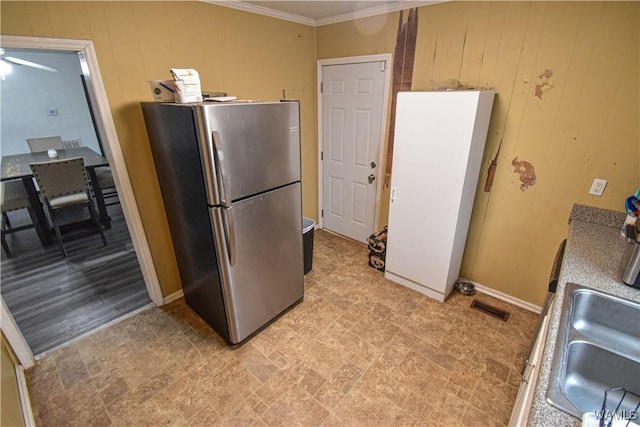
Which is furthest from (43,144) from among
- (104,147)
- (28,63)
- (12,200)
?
(104,147)

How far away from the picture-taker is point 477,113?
2012 millimetres

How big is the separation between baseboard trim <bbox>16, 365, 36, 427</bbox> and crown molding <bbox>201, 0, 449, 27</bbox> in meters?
2.86

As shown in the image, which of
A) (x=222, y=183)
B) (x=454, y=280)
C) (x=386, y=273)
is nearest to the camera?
(x=222, y=183)

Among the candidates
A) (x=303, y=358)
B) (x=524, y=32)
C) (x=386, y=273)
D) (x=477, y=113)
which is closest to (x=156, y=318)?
(x=303, y=358)

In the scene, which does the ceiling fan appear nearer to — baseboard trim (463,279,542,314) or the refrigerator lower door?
the refrigerator lower door

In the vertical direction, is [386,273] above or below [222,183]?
below

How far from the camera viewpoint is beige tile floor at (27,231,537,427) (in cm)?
173

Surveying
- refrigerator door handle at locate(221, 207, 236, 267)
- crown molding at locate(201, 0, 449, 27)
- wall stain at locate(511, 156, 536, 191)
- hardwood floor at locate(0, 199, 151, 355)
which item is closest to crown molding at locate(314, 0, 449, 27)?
crown molding at locate(201, 0, 449, 27)

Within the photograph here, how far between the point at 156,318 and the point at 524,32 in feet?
11.4

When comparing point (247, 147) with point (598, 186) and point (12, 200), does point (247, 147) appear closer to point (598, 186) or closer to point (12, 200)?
point (598, 186)

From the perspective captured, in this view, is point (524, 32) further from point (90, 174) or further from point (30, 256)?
point (30, 256)

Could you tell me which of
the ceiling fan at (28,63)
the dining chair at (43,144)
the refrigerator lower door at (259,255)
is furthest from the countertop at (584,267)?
the ceiling fan at (28,63)

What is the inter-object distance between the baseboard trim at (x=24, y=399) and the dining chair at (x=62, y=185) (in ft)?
5.86

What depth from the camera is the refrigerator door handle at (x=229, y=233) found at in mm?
1780
